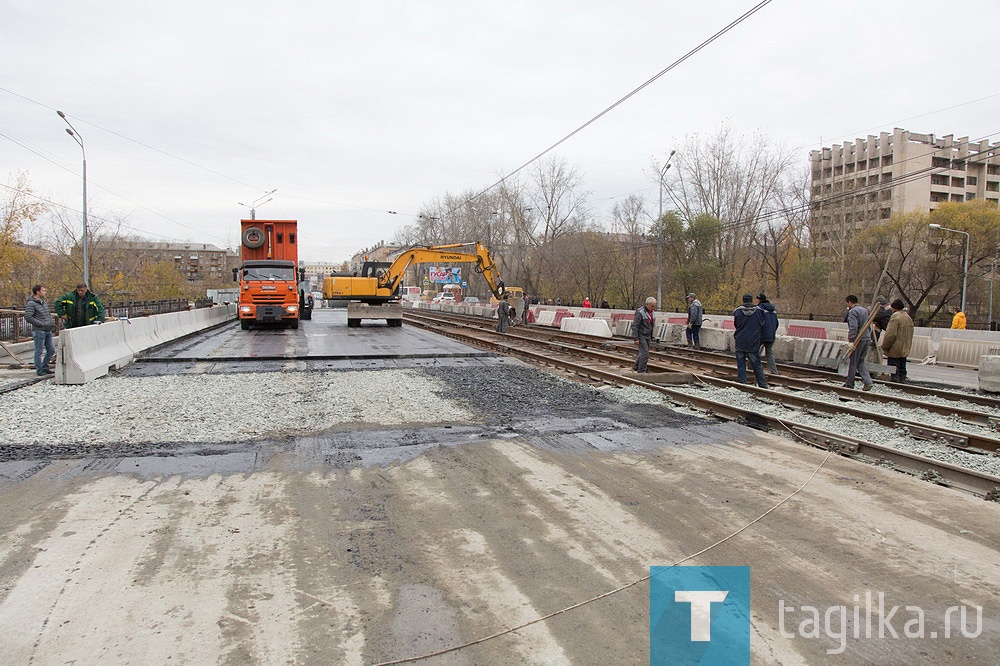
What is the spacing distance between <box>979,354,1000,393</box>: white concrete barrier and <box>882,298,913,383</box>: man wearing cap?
134 cm

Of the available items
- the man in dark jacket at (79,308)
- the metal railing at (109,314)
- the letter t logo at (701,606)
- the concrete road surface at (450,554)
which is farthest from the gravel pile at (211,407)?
the metal railing at (109,314)

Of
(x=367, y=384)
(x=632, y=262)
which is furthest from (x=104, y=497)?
(x=632, y=262)

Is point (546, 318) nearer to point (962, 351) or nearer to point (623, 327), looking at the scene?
point (623, 327)

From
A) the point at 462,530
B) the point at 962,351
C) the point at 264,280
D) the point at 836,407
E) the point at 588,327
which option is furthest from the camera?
the point at 588,327

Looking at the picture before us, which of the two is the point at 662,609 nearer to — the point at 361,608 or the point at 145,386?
the point at 361,608

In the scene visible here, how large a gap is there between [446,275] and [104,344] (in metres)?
75.3

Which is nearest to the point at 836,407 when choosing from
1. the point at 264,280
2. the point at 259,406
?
the point at 259,406

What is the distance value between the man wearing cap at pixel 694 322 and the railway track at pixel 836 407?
4.23ft

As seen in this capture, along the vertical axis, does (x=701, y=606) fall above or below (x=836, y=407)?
below

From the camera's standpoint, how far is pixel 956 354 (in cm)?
1758

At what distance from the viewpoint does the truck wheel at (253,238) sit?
2552 centimetres

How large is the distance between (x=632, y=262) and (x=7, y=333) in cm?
4612

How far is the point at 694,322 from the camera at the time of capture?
63.9ft

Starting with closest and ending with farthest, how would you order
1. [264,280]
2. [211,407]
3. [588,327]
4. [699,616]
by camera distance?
[699,616], [211,407], [264,280], [588,327]
